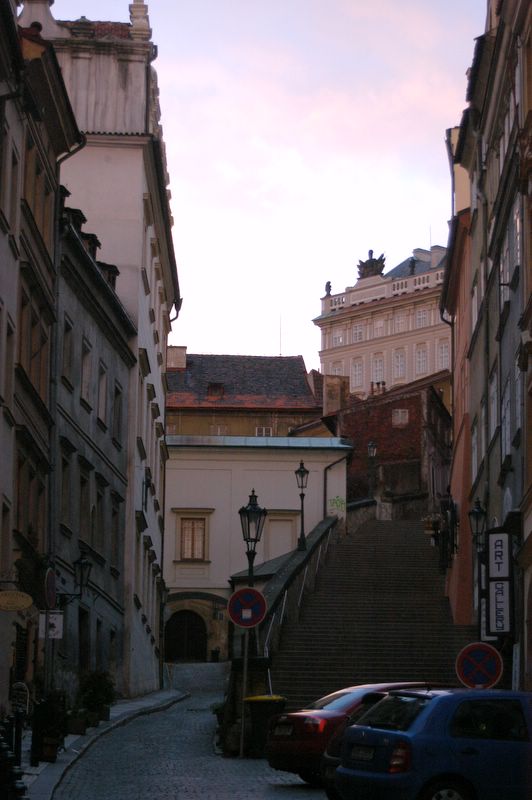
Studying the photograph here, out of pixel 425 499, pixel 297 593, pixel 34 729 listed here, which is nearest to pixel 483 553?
pixel 297 593

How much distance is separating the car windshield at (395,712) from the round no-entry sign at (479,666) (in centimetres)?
436

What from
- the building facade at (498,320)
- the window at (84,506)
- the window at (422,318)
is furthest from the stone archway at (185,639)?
the window at (422,318)

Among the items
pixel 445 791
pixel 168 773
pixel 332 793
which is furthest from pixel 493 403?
pixel 445 791

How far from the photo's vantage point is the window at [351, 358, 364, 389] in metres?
143

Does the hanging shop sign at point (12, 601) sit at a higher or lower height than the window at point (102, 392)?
lower

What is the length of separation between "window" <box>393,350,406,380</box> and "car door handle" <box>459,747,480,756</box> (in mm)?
123069

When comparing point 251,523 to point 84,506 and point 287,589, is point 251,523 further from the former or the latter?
point 84,506

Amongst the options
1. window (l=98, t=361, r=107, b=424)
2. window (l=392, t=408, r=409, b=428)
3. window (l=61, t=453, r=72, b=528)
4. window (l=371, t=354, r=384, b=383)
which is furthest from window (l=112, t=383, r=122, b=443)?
window (l=371, t=354, r=384, b=383)

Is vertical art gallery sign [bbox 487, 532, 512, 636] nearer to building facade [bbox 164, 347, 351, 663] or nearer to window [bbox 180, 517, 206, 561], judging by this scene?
building facade [bbox 164, 347, 351, 663]

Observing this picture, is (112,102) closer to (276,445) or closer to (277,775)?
(276,445)

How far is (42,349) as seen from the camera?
3002 centimetres

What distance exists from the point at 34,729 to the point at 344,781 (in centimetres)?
619

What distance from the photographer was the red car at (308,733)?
19.3 m

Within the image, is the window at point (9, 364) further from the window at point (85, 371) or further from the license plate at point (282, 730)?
the window at point (85, 371)
